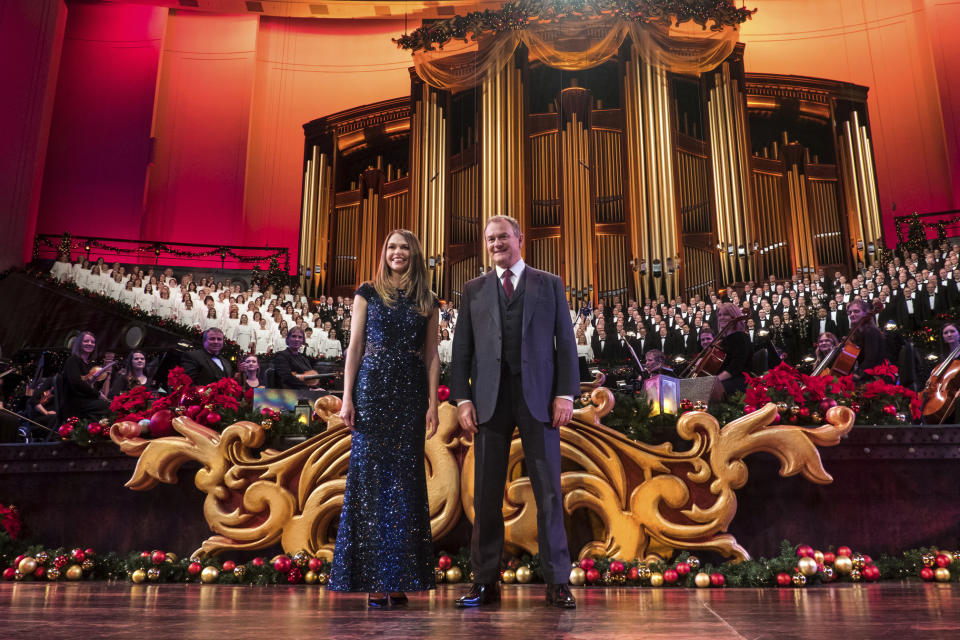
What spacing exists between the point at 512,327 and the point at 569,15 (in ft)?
33.3

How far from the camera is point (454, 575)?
3.06 meters

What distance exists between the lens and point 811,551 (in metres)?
2.90

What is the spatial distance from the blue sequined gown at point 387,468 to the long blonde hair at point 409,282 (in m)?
0.02

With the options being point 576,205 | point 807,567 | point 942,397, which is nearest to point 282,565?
point 807,567

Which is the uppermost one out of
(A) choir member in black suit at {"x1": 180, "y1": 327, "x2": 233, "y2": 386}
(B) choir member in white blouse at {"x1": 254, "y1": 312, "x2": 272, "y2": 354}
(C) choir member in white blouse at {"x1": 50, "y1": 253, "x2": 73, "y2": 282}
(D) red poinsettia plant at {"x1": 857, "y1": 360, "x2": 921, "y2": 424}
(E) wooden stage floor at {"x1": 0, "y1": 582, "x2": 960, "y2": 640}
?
(C) choir member in white blouse at {"x1": 50, "y1": 253, "x2": 73, "y2": 282}

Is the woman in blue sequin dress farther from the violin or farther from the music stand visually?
the violin

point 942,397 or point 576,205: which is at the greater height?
point 576,205

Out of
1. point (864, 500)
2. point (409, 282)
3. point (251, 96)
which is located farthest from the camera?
point (251, 96)

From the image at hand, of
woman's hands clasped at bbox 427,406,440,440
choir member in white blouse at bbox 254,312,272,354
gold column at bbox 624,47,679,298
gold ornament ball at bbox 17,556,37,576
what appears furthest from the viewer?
gold column at bbox 624,47,679,298

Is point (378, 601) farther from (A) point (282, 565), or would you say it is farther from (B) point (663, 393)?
(B) point (663, 393)

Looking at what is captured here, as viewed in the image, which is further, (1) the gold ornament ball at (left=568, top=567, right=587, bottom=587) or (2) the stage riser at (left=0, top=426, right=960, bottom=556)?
(2) the stage riser at (left=0, top=426, right=960, bottom=556)

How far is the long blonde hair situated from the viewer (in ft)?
8.35

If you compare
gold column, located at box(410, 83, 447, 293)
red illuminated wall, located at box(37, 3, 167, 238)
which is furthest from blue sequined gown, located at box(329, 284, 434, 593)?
red illuminated wall, located at box(37, 3, 167, 238)

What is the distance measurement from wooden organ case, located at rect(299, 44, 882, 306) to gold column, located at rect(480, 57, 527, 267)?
0.07 ft
